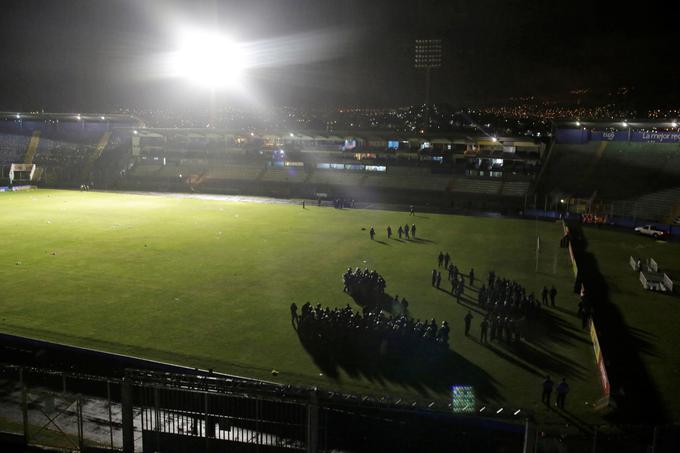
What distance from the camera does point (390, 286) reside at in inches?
981

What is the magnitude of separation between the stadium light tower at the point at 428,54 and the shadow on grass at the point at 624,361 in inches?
2327

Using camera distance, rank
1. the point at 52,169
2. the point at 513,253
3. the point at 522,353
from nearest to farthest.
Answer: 1. the point at 522,353
2. the point at 513,253
3. the point at 52,169

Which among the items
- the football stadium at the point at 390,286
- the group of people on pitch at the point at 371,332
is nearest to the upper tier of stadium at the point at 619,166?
the football stadium at the point at 390,286

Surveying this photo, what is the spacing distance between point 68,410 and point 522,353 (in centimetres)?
1399

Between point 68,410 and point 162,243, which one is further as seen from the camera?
point 162,243

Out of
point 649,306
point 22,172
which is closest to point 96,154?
point 22,172

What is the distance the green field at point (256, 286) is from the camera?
51.7 ft

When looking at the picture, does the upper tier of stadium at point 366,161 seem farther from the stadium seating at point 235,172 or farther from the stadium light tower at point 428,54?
the stadium light tower at point 428,54

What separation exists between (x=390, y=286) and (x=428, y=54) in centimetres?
6310

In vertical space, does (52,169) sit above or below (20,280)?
above

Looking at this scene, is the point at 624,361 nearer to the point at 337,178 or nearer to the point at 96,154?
the point at 337,178

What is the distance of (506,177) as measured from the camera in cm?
6444

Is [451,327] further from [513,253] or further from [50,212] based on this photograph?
[50,212]

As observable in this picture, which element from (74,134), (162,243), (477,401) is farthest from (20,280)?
(74,134)
